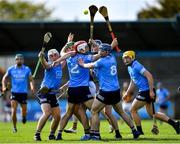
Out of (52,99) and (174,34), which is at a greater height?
(174,34)

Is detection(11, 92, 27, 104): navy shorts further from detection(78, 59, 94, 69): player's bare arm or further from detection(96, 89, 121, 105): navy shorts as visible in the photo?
detection(96, 89, 121, 105): navy shorts

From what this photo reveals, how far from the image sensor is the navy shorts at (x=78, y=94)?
2155cm

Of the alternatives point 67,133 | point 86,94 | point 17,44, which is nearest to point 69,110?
point 86,94

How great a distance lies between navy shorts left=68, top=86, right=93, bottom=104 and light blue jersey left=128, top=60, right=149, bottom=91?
1.59 meters

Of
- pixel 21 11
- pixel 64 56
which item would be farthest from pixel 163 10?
pixel 64 56

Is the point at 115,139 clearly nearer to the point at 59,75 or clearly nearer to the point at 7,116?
the point at 59,75

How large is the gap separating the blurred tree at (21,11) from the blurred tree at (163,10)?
14302mm

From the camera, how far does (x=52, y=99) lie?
22.1m

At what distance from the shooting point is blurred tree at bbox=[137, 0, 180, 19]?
216 feet

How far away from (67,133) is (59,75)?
136 inches

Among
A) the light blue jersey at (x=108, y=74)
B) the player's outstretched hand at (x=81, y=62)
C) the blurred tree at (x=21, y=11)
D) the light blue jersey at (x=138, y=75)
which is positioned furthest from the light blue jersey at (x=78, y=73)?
the blurred tree at (x=21, y=11)

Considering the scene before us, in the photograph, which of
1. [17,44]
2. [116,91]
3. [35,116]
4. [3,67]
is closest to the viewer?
[116,91]

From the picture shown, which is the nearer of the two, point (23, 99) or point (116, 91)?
point (116, 91)

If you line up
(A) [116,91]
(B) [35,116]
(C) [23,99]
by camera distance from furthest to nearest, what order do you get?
(B) [35,116]
(C) [23,99]
(A) [116,91]
